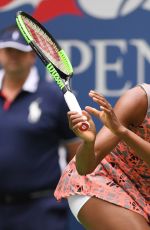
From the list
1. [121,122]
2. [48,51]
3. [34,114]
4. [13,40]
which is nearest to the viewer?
[121,122]

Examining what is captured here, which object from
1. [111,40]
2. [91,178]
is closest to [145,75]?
[111,40]

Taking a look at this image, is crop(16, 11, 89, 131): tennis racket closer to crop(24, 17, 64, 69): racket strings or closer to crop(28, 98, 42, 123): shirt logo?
crop(24, 17, 64, 69): racket strings

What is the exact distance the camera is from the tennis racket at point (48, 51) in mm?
4020

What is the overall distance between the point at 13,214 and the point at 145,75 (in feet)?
4.17

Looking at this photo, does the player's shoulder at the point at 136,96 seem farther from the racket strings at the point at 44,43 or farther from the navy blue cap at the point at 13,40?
the navy blue cap at the point at 13,40

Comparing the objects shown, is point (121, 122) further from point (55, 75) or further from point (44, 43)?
point (44, 43)

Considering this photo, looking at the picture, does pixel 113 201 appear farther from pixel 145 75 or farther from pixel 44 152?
pixel 145 75

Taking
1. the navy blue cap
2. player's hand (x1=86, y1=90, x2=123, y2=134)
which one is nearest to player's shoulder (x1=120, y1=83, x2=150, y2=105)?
player's hand (x1=86, y1=90, x2=123, y2=134)

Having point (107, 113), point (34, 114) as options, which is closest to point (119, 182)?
point (107, 113)

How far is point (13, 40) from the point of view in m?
5.04

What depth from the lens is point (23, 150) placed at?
477 centimetres

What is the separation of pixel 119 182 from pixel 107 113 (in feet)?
1.77

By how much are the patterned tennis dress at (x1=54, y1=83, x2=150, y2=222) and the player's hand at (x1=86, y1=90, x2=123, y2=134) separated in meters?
0.38

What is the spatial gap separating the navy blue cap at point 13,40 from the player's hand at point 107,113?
1.21 m
